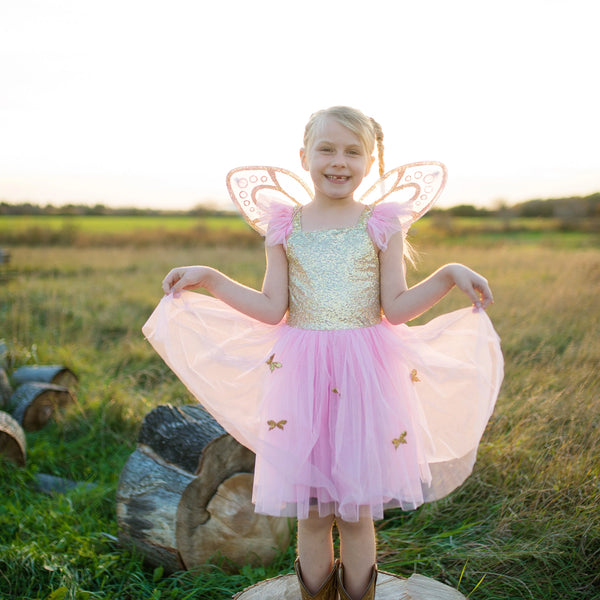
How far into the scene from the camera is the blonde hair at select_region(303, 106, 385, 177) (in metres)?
2.17

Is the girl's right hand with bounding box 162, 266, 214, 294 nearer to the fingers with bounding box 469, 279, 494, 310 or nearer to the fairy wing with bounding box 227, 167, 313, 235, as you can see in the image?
the fairy wing with bounding box 227, 167, 313, 235

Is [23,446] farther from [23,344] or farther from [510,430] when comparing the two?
[510,430]

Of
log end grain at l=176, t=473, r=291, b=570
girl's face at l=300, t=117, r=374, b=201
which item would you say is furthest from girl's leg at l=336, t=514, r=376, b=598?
girl's face at l=300, t=117, r=374, b=201

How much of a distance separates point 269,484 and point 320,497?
0.20 meters

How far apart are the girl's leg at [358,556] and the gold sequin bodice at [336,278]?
804mm

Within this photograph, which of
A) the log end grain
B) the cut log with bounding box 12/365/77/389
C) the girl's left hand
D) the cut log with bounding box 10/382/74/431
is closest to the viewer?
the girl's left hand

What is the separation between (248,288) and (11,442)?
250cm

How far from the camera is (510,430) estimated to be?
3566mm

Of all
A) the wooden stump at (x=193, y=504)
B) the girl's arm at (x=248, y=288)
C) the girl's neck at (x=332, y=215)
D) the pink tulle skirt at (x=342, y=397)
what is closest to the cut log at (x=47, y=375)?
the wooden stump at (x=193, y=504)

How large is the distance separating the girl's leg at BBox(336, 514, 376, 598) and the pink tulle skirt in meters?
0.13

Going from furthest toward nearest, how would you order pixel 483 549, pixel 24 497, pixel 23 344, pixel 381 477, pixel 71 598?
pixel 23 344
pixel 24 497
pixel 483 549
pixel 71 598
pixel 381 477

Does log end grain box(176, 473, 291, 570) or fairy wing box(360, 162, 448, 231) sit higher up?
fairy wing box(360, 162, 448, 231)

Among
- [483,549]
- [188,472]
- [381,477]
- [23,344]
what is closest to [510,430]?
[483,549]

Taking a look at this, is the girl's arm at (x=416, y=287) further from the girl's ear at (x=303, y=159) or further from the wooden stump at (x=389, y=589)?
the wooden stump at (x=389, y=589)
